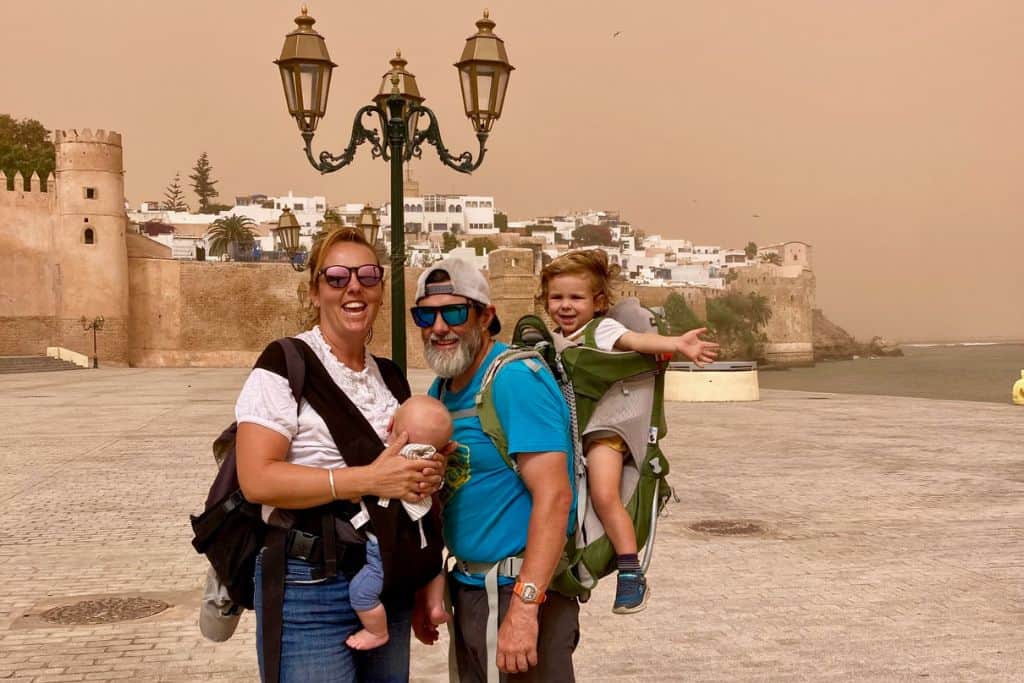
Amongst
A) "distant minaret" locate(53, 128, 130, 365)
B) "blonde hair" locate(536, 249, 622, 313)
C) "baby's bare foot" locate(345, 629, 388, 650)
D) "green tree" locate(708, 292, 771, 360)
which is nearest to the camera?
"baby's bare foot" locate(345, 629, 388, 650)

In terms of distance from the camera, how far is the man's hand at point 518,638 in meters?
2.63

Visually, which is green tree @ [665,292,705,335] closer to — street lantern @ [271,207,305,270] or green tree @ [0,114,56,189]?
green tree @ [0,114,56,189]

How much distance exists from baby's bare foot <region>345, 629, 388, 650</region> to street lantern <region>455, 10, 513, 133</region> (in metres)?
5.23

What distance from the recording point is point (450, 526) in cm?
278

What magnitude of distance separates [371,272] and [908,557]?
4962 millimetres

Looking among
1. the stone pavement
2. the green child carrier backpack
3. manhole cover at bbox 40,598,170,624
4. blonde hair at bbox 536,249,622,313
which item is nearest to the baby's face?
the green child carrier backpack

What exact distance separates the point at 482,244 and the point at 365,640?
290ft

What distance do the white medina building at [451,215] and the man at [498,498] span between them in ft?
328

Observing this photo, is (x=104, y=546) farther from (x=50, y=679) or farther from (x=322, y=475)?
(x=322, y=475)

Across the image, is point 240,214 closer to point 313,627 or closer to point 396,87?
point 396,87

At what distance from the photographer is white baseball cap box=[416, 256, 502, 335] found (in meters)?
2.80

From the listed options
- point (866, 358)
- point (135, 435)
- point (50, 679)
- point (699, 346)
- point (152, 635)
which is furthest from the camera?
point (866, 358)

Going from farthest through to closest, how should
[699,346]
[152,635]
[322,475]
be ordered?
[152,635] → [699,346] → [322,475]

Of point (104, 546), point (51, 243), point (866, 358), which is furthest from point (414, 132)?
point (866, 358)
